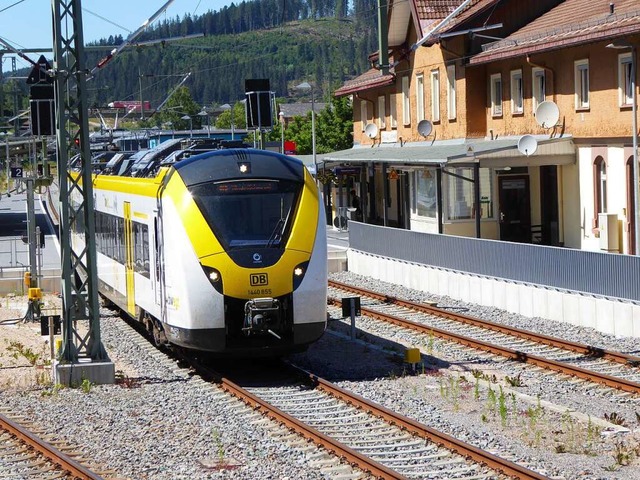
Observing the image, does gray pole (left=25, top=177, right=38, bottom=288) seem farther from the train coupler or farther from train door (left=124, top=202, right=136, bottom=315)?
the train coupler

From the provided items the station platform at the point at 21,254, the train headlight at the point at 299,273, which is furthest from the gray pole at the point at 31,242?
the train headlight at the point at 299,273

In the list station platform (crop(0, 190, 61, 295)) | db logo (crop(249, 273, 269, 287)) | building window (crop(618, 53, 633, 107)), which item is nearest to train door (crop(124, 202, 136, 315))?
db logo (crop(249, 273, 269, 287))

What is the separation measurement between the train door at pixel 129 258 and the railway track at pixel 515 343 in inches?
198

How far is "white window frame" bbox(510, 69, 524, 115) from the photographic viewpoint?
34719 mm

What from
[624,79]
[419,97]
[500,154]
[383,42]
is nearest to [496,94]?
[500,154]

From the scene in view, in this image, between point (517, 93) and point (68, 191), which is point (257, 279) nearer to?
point (68, 191)

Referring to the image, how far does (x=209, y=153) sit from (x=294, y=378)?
10.9ft

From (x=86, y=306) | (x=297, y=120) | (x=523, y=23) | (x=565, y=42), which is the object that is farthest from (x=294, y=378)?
(x=297, y=120)

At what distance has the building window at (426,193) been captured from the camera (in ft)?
123

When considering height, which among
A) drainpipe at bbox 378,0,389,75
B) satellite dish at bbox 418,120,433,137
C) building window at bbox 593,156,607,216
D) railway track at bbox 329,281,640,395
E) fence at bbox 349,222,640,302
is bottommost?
railway track at bbox 329,281,640,395

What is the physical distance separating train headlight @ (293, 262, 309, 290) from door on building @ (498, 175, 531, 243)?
66.3 feet

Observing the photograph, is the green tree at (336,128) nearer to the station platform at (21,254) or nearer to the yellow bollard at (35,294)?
the station platform at (21,254)

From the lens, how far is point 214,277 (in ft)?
52.1

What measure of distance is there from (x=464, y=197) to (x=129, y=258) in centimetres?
1662
